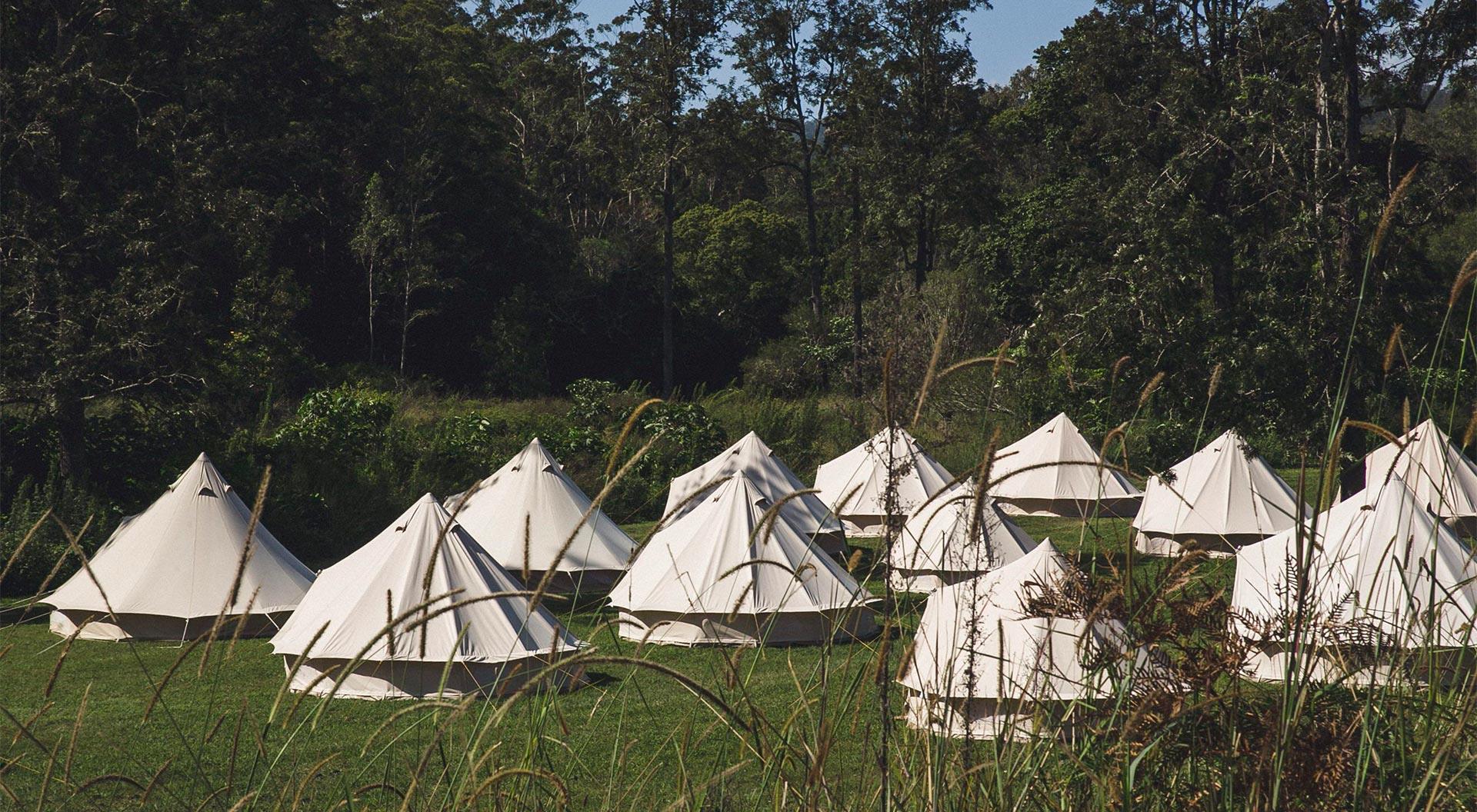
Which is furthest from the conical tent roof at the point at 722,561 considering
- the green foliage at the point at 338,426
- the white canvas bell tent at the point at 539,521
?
the green foliage at the point at 338,426

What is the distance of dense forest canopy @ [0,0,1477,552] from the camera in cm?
1631

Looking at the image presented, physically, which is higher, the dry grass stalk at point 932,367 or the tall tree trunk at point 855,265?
the tall tree trunk at point 855,265

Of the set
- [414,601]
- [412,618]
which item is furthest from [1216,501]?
[412,618]

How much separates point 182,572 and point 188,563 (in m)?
0.13

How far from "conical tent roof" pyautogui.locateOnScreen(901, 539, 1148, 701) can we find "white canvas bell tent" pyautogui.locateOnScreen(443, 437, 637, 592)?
7.67m

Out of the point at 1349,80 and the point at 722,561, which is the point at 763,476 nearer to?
the point at 722,561

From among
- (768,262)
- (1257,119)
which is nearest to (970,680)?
(1257,119)

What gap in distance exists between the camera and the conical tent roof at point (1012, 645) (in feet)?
7.91

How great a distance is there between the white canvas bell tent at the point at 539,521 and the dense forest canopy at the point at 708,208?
407 centimetres

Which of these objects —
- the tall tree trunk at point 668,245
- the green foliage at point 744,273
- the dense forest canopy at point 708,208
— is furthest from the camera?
the green foliage at point 744,273

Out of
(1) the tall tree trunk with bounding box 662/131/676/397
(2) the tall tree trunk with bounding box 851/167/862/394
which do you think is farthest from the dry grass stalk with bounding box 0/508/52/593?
(1) the tall tree trunk with bounding box 662/131/676/397

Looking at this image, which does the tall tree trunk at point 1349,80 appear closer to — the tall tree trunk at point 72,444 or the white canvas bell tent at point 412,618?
the white canvas bell tent at point 412,618

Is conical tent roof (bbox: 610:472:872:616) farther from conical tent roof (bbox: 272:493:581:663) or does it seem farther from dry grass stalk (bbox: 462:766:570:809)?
dry grass stalk (bbox: 462:766:570:809)

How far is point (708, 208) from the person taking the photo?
44219 millimetres
